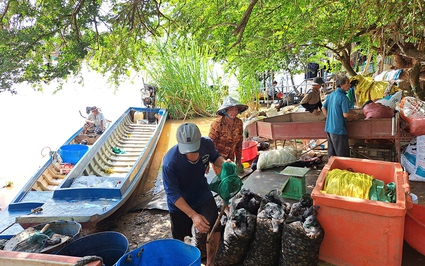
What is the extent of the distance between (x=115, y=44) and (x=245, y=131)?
9.93ft

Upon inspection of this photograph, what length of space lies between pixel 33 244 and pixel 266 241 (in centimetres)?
237

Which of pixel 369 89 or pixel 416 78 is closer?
pixel 416 78

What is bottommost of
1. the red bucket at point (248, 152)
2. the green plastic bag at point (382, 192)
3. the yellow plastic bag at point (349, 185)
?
the red bucket at point (248, 152)

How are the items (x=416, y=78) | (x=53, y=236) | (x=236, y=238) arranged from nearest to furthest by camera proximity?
(x=236, y=238), (x=53, y=236), (x=416, y=78)

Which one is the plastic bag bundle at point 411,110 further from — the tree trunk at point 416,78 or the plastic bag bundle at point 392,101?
the tree trunk at point 416,78

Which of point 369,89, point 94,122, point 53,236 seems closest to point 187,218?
point 53,236

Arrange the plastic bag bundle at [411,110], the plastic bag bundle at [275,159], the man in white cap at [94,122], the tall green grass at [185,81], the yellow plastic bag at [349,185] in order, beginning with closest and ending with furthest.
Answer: the yellow plastic bag at [349,185], the plastic bag bundle at [411,110], the plastic bag bundle at [275,159], the man in white cap at [94,122], the tall green grass at [185,81]

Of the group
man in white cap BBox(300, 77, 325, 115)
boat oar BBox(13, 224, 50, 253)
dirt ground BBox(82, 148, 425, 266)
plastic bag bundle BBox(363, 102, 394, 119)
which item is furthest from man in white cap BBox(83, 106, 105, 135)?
plastic bag bundle BBox(363, 102, 394, 119)

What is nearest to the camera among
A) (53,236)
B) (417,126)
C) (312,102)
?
(53,236)

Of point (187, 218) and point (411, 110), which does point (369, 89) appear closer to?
point (411, 110)

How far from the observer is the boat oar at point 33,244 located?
9.96ft

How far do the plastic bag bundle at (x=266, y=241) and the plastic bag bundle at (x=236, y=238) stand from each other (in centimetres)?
7

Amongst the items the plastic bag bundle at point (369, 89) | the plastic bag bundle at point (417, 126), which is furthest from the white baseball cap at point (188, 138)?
the plastic bag bundle at point (369, 89)

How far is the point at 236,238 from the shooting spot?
3.08 m
